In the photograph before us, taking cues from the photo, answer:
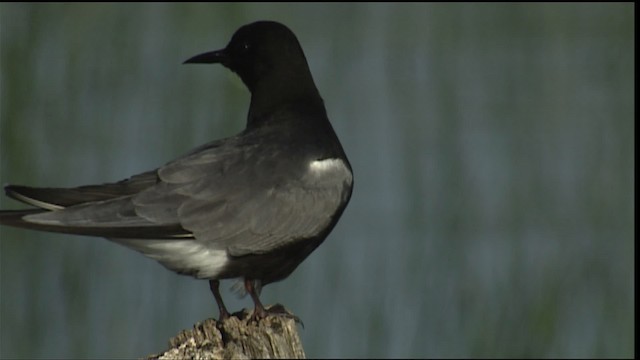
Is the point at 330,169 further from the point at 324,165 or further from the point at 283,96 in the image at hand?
the point at 283,96

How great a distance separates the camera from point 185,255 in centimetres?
617

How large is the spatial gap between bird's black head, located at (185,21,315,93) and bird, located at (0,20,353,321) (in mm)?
342

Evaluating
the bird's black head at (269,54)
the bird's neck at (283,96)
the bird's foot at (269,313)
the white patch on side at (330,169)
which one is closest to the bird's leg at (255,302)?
the bird's foot at (269,313)

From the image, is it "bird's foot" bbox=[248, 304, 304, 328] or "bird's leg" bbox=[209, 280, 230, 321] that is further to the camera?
"bird's leg" bbox=[209, 280, 230, 321]

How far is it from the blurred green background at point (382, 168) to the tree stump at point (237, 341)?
1621mm

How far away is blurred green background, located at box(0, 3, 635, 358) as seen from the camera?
7914 mm

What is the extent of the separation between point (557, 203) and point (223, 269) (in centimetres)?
356

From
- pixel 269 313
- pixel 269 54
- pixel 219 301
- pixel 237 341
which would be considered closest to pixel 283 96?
pixel 269 54

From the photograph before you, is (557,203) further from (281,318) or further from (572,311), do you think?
(281,318)

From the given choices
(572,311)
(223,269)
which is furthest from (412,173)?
(223,269)

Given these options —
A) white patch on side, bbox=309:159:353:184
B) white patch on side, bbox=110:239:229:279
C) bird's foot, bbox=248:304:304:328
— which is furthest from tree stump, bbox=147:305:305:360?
white patch on side, bbox=309:159:353:184

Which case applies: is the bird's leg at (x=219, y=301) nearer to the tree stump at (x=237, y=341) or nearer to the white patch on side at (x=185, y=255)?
the white patch on side at (x=185, y=255)

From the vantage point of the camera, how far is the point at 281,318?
19.4 ft

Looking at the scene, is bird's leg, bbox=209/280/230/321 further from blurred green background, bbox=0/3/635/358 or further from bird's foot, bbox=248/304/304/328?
blurred green background, bbox=0/3/635/358
